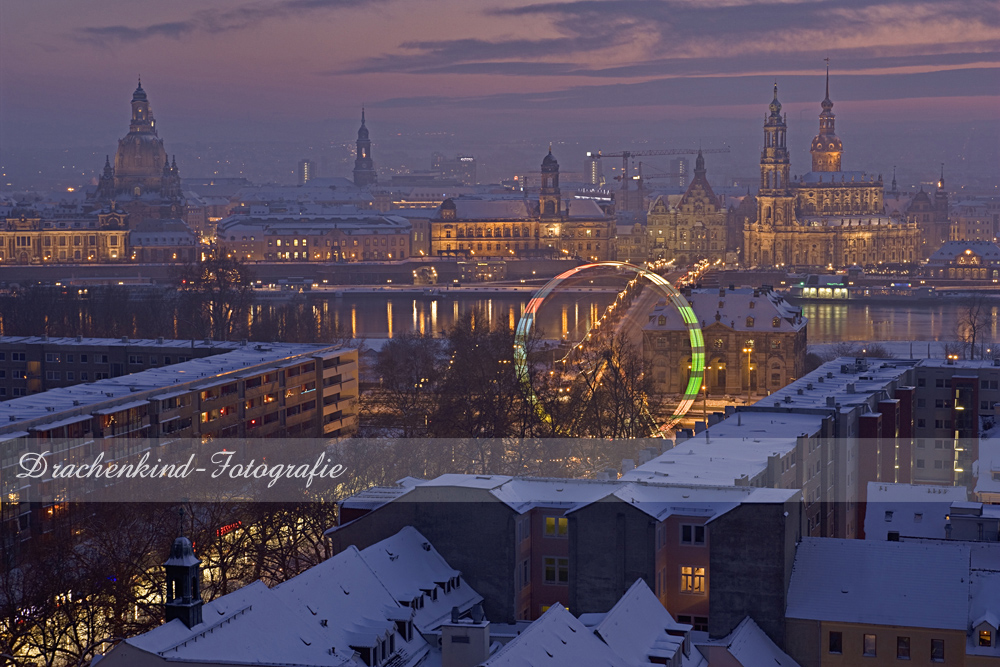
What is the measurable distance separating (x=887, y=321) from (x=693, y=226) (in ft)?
114

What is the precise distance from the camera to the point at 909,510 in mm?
17359

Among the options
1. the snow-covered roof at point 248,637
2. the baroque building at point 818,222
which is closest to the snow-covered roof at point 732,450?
the snow-covered roof at point 248,637

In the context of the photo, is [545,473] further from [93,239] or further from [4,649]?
[93,239]

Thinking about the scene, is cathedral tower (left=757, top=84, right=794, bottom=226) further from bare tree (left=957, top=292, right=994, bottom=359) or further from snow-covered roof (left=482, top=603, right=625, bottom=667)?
snow-covered roof (left=482, top=603, right=625, bottom=667)

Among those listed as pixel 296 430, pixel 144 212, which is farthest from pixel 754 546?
pixel 144 212

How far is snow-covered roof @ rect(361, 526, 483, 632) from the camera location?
12047 millimetres

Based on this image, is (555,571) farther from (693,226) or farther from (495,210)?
(495,210)

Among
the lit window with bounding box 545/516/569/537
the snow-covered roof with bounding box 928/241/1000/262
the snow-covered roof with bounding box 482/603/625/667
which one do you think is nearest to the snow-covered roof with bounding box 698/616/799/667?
the snow-covered roof with bounding box 482/603/625/667

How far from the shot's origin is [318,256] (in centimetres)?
9388

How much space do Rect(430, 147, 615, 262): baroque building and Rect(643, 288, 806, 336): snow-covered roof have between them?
60.2 m

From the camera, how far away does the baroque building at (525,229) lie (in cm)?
9769

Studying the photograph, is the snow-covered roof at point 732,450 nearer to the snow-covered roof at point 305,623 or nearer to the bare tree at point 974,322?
the snow-covered roof at point 305,623

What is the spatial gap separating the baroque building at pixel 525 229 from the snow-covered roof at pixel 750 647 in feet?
276

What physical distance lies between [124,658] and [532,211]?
91.2m
